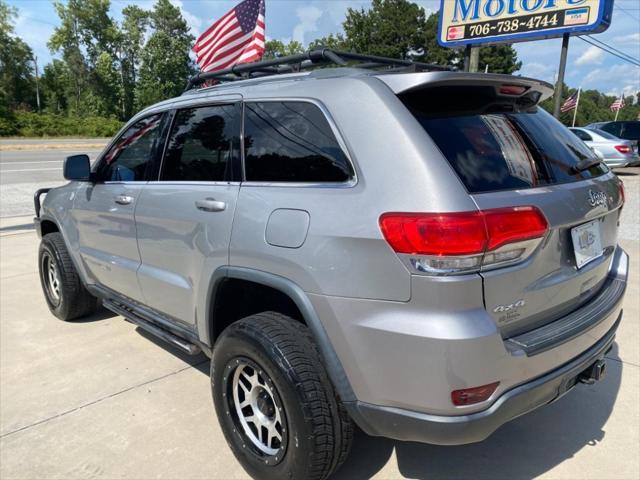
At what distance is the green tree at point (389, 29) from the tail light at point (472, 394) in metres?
49.9

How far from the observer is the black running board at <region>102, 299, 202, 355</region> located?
116 inches

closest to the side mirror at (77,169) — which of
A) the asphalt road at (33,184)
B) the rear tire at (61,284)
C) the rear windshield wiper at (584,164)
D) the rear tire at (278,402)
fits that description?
the rear tire at (61,284)

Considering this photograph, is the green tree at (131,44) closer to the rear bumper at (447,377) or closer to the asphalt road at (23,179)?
the asphalt road at (23,179)

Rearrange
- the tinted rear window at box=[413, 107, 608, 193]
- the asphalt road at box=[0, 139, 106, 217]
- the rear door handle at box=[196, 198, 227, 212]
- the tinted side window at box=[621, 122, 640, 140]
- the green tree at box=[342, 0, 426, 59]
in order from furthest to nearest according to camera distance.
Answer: the green tree at box=[342, 0, 426, 59]
the tinted side window at box=[621, 122, 640, 140]
the asphalt road at box=[0, 139, 106, 217]
the rear door handle at box=[196, 198, 227, 212]
the tinted rear window at box=[413, 107, 608, 193]

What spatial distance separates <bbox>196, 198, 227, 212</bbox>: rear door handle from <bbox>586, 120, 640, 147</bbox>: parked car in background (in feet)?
60.4

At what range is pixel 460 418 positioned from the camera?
73.1 inches

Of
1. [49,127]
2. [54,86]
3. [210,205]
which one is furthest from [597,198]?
[54,86]

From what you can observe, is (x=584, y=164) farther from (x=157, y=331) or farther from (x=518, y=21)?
(x=518, y=21)

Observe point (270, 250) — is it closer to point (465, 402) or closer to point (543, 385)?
point (465, 402)

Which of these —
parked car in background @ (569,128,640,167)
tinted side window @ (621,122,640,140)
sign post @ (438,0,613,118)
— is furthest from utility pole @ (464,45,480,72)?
tinted side window @ (621,122,640,140)

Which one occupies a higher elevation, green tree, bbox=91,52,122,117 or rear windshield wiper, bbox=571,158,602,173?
green tree, bbox=91,52,122,117

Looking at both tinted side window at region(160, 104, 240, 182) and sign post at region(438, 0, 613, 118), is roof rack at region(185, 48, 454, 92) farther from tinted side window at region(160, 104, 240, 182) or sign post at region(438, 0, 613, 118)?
sign post at region(438, 0, 613, 118)

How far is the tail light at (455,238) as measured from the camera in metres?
1.78

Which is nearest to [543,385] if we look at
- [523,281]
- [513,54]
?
[523,281]
